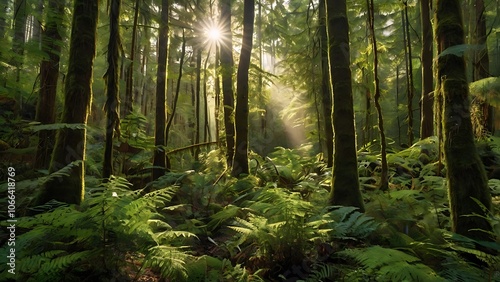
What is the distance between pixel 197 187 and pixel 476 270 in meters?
5.72

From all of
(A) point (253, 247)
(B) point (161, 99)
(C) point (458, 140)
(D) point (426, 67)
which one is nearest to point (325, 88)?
(D) point (426, 67)

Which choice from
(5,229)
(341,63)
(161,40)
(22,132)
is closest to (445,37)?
(341,63)

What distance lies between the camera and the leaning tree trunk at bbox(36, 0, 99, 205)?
4.89 meters

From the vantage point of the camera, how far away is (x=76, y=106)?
16.9 feet

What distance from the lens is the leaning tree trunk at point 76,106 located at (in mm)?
4887

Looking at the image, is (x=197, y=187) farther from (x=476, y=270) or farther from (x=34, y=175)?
(x=476, y=270)

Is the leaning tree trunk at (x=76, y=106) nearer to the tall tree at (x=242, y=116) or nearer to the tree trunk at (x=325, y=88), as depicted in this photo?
the tall tree at (x=242, y=116)

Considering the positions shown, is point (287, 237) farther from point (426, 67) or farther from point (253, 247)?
point (426, 67)

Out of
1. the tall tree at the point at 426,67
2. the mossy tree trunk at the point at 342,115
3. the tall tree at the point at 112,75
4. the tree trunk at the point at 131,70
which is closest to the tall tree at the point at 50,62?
the tree trunk at the point at 131,70

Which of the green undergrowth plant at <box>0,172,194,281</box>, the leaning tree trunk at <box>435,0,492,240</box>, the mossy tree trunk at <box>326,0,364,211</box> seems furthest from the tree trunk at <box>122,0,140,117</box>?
the leaning tree trunk at <box>435,0,492,240</box>

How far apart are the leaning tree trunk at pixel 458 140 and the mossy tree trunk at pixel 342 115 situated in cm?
166

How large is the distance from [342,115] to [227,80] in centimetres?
564

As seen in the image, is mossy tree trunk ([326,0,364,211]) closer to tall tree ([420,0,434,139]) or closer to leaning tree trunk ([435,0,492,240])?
leaning tree trunk ([435,0,492,240])

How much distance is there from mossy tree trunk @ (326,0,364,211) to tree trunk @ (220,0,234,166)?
4389mm
